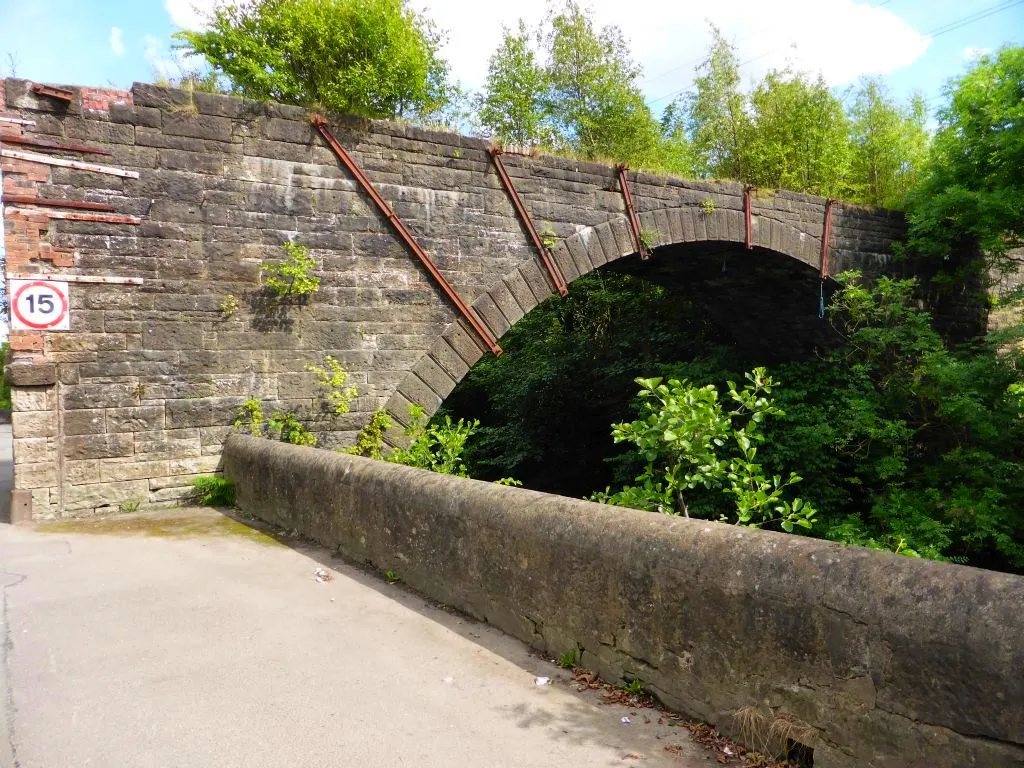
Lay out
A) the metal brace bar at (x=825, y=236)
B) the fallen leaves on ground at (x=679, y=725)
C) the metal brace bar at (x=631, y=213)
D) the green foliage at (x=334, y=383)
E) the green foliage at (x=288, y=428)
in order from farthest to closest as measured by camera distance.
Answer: the metal brace bar at (x=825, y=236) → the metal brace bar at (x=631, y=213) → the green foliage at (x=334, y=383) → the green foliage at (x=288, y=428) → the fallen leaves on ground at (x=679, y=725)

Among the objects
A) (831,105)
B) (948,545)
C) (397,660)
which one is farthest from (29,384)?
(831,105)

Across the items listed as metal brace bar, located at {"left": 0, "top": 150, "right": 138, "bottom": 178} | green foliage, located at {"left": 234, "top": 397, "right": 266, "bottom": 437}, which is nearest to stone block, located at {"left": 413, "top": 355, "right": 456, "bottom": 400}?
green foliage, located at {"left": 234, "top": 397, "right": 266, "bottom": 437}

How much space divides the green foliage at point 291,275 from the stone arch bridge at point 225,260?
113 millimetres

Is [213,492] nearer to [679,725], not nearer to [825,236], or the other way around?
[679,725]

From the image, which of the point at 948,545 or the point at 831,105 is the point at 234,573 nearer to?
the point at 948,545

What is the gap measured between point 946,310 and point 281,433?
11900 mm

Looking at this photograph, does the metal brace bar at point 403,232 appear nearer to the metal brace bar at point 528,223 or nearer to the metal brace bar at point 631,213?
the metal brace bar at point 528,223

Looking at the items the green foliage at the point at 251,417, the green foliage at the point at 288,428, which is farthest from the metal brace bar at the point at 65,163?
the green foliage at the point at 288,428

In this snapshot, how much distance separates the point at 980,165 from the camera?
10883 millimetres

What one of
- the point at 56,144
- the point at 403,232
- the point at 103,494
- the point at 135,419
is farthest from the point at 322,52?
the point at 103,494

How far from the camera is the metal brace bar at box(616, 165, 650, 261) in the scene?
9.24 metres

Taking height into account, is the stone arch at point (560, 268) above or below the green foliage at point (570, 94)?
below

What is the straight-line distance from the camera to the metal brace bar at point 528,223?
830 centimetres

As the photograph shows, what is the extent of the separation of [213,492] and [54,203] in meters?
2.79
